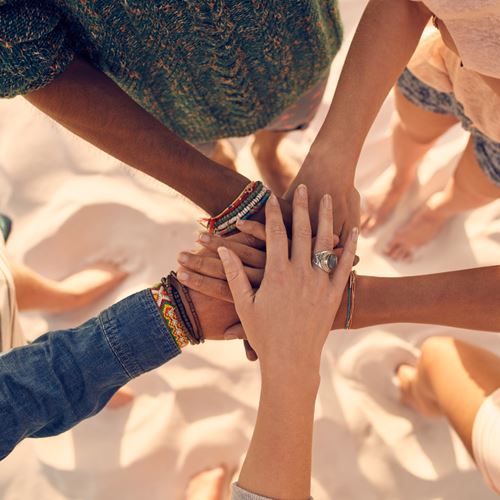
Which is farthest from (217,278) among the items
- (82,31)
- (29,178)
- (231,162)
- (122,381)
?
(29,178)

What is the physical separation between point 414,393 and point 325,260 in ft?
2.83

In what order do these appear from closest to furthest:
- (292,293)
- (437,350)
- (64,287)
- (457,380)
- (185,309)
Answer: (292,293) < (185,309) < (457,380) < (437,350) < (64,287)

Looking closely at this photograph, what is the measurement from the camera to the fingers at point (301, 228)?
1109 millimetres

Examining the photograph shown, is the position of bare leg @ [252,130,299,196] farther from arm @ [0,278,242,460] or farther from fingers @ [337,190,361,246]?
arm @ [0,278,242,460]

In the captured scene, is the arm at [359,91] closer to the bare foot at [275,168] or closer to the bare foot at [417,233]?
the bare foot at [275,168]

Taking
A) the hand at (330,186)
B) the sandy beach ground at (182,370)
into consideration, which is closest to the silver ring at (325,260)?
the hand at (330,186)

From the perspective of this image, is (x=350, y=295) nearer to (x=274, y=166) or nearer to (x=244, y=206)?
(x=244, y=206)

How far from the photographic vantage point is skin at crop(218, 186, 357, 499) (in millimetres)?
955

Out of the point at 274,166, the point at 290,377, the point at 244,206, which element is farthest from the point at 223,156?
the point at 290,377

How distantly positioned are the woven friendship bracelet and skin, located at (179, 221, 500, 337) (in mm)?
58

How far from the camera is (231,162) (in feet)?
6.41

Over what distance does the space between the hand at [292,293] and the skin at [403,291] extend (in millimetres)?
58

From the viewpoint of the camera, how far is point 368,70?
119cm

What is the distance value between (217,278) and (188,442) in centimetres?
90
